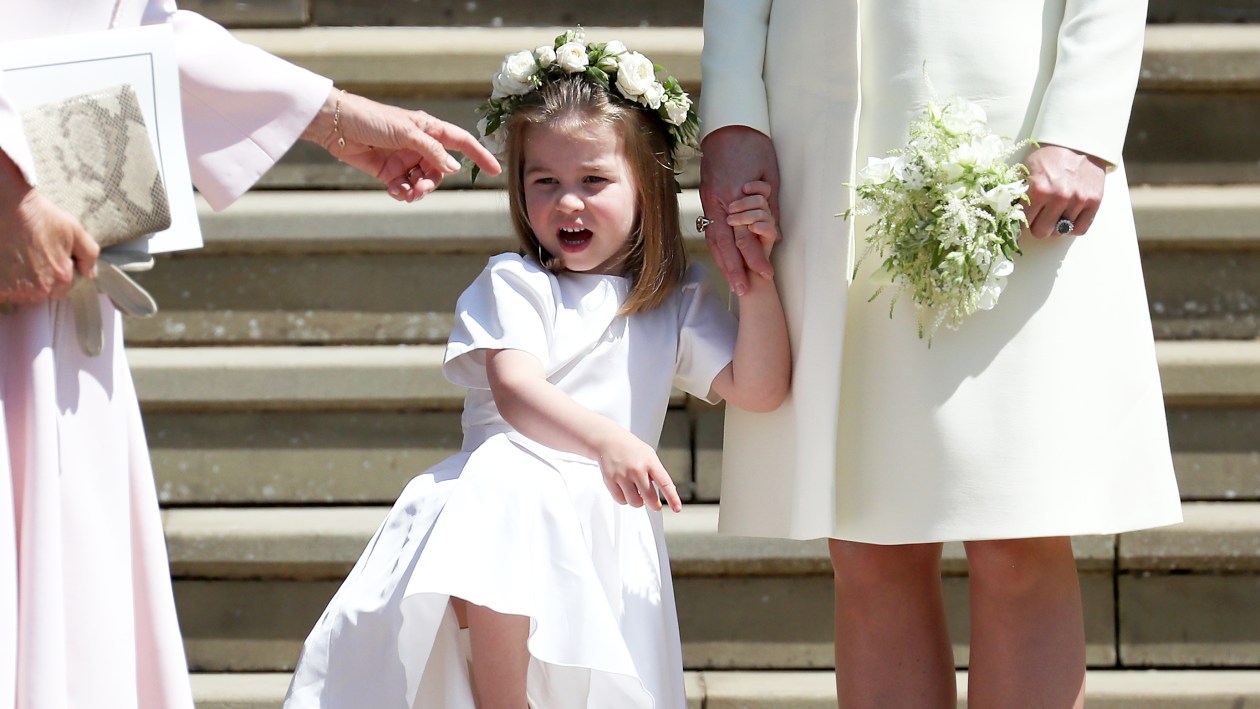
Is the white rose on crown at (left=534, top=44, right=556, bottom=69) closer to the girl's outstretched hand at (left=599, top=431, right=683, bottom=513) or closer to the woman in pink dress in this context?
the woman in pink dress

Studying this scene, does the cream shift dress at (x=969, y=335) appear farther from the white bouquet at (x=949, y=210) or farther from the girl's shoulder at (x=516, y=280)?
the girl's shoulder at (x=516, y=280)

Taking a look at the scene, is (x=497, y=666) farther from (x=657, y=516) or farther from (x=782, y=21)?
(x=782, y=21)

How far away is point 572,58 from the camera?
8.68ft

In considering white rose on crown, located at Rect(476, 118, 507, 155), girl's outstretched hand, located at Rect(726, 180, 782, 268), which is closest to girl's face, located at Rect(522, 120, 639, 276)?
white rose on crown, located at Rect(476, 118, 507, 155)

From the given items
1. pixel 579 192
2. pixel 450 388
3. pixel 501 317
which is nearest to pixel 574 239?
pixel 579 192

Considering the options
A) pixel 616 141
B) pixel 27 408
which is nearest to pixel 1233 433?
pixel 616 141

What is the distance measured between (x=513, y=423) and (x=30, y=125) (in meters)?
0.98

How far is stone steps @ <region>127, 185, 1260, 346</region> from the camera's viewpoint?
3.80 m

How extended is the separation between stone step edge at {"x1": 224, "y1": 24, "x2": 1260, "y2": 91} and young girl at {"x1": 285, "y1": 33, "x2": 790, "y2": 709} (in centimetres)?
121

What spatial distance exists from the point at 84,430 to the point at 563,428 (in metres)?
0.79

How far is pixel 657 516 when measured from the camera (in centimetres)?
268

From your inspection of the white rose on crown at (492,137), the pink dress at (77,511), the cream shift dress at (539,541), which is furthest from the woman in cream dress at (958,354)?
the pink dress at (77,511)

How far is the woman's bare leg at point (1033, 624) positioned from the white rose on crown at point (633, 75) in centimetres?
105

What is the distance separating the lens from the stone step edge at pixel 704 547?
11.9ft
